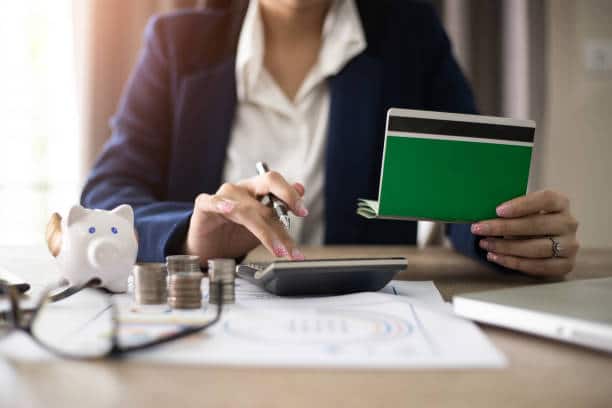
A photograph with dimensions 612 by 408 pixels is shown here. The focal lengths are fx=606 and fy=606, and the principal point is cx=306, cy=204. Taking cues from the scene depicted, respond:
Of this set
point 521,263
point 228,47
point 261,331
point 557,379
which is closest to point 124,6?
point 228,47

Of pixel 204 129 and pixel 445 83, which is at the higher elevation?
pixel 445 83

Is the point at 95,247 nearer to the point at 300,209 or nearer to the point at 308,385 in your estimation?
the point at 300,209

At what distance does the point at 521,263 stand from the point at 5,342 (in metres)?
0.64

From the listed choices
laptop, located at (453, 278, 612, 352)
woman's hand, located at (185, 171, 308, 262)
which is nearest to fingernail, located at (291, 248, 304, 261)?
woman's hand, located at (185, 171, 308, 262)

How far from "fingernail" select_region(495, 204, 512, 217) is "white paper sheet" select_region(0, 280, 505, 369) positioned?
20 centimetres

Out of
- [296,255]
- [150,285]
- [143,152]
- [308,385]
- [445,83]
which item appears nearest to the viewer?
[308,385]

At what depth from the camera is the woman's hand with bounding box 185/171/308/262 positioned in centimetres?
73

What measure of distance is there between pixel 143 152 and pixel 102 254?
71cm

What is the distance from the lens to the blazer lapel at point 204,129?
133 cm

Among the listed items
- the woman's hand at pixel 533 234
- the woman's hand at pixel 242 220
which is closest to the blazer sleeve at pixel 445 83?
the woman's hand at pixel 533 234

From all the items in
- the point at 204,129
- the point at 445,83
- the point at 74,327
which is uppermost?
the point at 445,83

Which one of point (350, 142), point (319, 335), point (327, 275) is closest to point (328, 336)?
point (319, 335)

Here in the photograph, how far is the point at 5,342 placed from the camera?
0.45 meters

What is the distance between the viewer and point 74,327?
0.50m
